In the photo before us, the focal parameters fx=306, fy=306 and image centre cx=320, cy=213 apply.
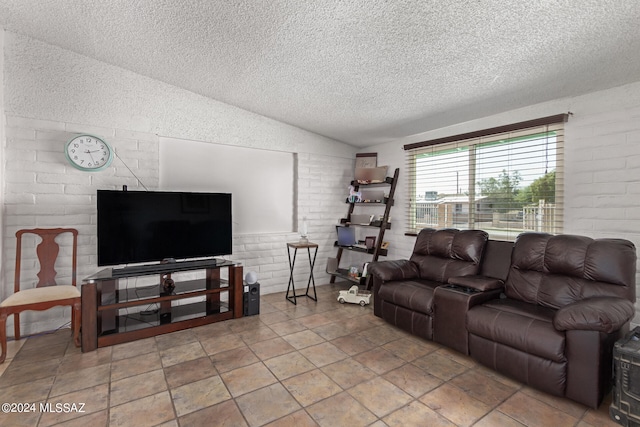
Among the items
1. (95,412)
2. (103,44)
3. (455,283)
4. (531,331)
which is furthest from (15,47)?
(531,331)

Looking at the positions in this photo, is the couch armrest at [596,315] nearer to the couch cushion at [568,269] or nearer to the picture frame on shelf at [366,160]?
the couch cushion at [568,269]

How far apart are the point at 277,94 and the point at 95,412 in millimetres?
3029

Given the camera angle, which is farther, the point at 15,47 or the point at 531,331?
the point at 15,47

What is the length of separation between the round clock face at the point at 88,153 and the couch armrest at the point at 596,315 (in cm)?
397

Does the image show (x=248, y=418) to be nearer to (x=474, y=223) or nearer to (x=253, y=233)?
(x=253, y=233)

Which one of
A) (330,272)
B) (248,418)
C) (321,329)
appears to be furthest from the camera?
(330,272)

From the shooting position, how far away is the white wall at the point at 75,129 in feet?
9.15

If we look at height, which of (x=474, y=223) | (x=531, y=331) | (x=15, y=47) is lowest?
(x=531, y=331)

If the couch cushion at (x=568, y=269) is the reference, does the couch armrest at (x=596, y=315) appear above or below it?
below

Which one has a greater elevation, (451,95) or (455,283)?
(451,95)

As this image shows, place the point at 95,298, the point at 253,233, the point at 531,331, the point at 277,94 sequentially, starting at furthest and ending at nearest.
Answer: the point at 253,233
the point at 277,94
the point at 95,298
the point at 531,331

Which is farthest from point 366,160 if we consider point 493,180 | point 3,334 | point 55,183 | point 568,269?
point 3,334

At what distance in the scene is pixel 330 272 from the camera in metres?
4.65

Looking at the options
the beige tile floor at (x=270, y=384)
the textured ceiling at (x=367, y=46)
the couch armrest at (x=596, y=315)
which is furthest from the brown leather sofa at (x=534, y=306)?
the textured ceiling at (x=367, y=46)
